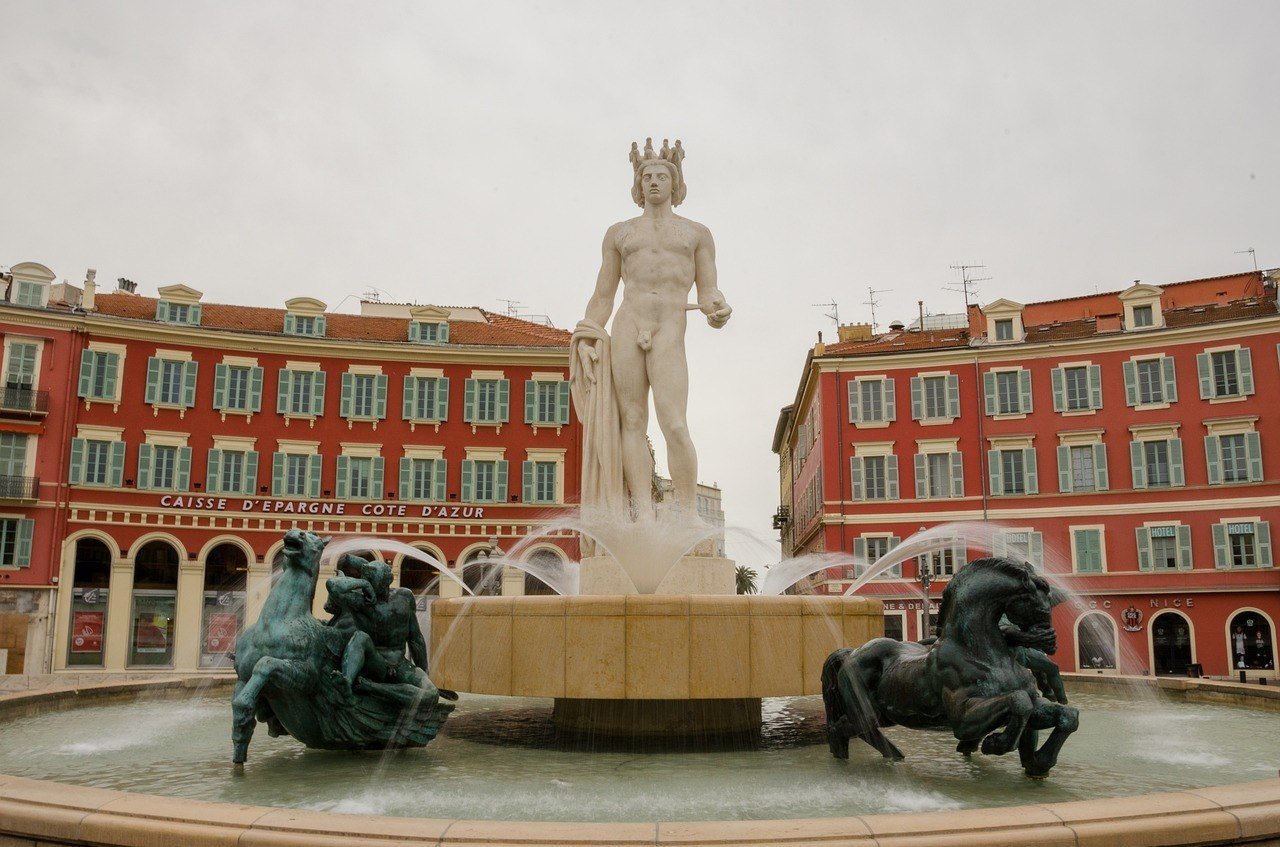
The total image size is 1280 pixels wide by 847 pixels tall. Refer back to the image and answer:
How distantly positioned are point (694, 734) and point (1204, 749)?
3.56 metres

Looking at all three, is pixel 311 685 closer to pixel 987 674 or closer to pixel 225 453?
pixel 987 674

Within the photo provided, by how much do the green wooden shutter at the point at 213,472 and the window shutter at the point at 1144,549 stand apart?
102ft

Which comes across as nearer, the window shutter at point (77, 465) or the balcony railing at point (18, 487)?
the balcony railing at point (18, 487)

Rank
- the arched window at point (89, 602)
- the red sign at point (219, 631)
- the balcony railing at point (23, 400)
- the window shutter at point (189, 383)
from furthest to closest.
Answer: the window shutter at point (189, 383) < the red sign at point (219, 631) < the balcony railing at point (23, 400) < the arched window at point (89, 602)

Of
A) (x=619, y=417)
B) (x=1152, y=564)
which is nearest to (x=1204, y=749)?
(x=619, y=417)

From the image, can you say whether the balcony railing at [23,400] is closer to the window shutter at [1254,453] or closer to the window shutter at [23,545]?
the window shutter at [23,545]

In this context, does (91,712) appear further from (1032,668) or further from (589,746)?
(1032,668)

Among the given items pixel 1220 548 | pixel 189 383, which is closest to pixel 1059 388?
pixel 1220 548

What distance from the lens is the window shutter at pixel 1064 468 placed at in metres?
36.9

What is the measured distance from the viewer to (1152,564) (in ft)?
116

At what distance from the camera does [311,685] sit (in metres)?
6.44

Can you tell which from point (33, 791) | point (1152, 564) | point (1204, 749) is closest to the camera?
point (33, 791)

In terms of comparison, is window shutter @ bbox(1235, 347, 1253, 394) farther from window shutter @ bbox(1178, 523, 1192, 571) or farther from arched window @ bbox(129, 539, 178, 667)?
arched window @ bbox(129, 539, 178, 667)

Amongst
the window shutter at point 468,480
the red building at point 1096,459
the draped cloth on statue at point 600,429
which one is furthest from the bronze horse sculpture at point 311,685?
the window shutter at point 468,480
